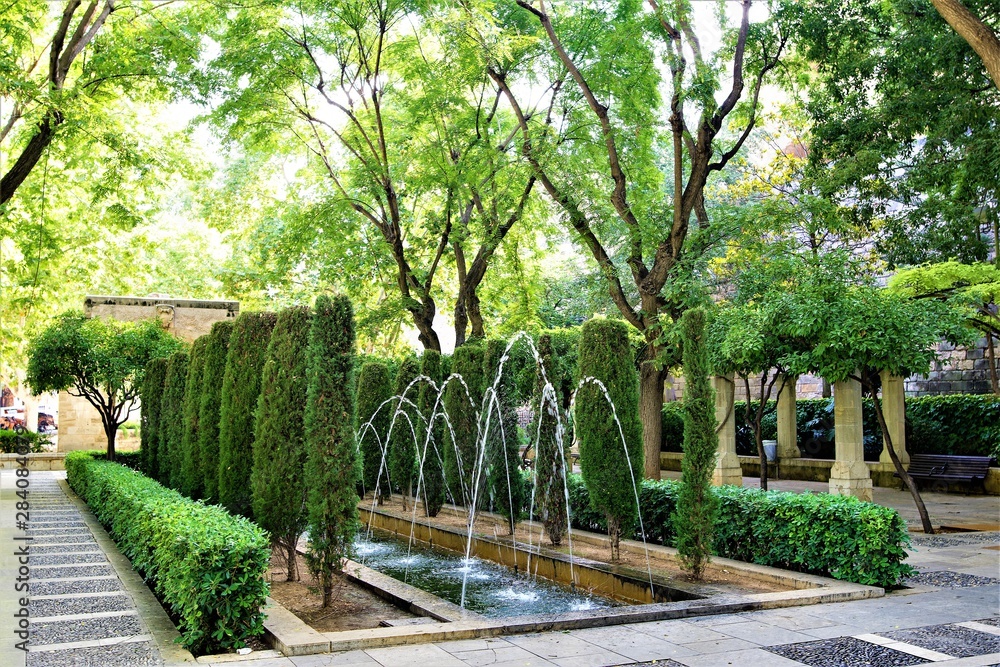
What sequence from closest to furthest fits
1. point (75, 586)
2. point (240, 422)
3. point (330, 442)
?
point (330, 442)
point (75, 586)
point (240, 422)

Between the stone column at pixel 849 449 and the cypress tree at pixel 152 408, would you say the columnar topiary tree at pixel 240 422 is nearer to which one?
the cypress tree at pixel 152 408

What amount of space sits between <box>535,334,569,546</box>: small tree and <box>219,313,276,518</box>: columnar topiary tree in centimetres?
339

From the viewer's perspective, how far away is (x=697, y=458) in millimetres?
8227

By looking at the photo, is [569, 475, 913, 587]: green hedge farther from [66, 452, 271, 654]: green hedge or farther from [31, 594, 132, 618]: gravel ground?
[31, 594, 132, 618]: gravel ground

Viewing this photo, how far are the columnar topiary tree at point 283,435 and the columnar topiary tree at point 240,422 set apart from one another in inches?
34.3

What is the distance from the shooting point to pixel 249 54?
1515cm

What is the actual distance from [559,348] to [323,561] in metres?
12.8

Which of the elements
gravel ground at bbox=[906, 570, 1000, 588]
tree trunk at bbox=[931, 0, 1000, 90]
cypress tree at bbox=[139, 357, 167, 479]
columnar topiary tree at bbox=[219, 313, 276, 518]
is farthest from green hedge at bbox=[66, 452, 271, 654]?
cypress tree at bbox=[139, 357, 167, 479]

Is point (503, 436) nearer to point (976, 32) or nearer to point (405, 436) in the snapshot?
point (405, 436)

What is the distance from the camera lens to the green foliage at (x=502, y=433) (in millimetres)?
12031

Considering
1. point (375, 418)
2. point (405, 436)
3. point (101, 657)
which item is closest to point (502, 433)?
point (405, 436)

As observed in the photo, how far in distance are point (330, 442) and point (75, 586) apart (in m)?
3.13

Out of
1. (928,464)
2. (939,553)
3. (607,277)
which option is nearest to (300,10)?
(607,277)

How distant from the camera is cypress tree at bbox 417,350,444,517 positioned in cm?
1346
